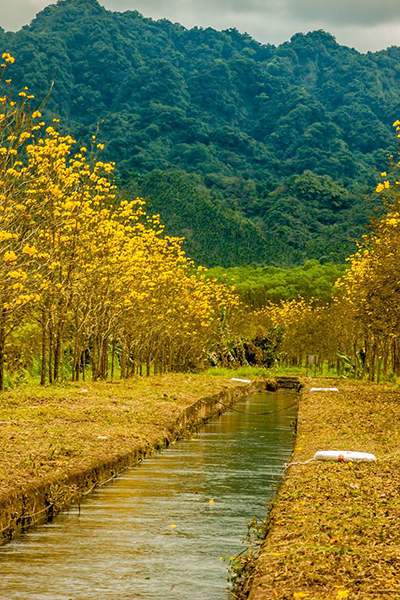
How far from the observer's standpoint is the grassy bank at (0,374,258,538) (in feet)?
40.2

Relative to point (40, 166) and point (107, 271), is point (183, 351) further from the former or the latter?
point (40, 166)

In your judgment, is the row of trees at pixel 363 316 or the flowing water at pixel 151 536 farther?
the row of trees at pixel 363 316

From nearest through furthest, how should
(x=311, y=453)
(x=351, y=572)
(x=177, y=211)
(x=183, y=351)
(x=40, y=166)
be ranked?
(x=351, y=572) < (x=311, y=453) < (x=40, y=166) < (x=183, y=351) < (x=177, y=211)

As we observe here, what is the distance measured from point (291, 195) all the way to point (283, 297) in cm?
6542

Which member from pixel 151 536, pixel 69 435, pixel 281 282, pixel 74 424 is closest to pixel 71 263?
pixel 74 424

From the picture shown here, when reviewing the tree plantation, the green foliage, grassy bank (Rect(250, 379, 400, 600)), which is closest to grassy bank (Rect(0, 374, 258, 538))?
the tree plantation

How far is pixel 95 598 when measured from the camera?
28.4 feet

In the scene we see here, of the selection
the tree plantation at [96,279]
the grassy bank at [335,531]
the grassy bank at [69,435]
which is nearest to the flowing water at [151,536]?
the grassy bank at [69,435]

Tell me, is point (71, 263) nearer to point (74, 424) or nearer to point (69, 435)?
point (74, 424)

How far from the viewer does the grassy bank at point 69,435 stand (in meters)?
12.2

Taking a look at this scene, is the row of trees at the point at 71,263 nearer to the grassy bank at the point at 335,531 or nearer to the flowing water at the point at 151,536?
the flowing water at the point at 151,536

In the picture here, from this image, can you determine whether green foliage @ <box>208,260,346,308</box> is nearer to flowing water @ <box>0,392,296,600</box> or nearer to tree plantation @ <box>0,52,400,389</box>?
Answer: tree plantation @ <box>0,52,400,389</box>

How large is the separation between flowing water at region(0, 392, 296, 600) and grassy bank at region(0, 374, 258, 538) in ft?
1.16

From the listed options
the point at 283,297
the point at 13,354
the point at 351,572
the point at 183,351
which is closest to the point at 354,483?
the point at 351,572
